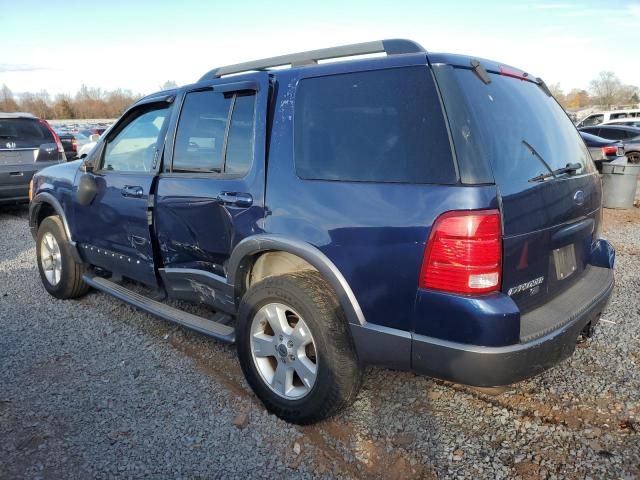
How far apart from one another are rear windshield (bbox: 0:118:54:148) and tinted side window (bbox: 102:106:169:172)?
5.92m

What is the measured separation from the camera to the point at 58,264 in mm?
4734

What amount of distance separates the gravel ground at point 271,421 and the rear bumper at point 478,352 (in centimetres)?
51

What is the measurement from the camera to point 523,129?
2492 millimetres

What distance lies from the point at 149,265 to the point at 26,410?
3.89 feet

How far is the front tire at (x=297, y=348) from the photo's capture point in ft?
8.14

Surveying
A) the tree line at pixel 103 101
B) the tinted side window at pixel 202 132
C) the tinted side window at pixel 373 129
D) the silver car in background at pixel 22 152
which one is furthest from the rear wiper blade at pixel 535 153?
the tree line at pixel 103 101

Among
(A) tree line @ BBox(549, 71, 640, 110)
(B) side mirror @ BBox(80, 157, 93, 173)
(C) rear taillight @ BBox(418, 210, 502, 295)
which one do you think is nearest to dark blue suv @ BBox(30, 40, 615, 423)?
(C) rear taillight @ BBox(418, 210, 502, 295)

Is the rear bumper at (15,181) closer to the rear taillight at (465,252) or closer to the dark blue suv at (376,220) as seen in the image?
the dark blue suv at (376,220)

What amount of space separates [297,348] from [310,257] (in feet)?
1.72

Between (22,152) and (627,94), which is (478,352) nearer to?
(22,152)

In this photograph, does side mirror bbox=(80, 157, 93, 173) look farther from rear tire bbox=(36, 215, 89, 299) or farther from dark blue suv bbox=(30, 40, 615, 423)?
dark blue suv bbox=(30, 40, 615, 423)

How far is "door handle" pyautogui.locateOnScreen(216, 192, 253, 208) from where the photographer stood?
9.21 ft

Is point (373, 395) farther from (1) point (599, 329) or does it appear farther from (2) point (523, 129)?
(1) point (599, 329)

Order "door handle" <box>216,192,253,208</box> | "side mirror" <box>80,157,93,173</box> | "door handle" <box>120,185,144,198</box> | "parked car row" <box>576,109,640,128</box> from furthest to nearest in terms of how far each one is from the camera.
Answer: "parked car row" <box>576,109,640,128</box>, "side mirror" <box>80,157,93,173</box>, "door handle" <box>120,185,144,198</box>, "door handle" <box>216,192,253,208</box>
